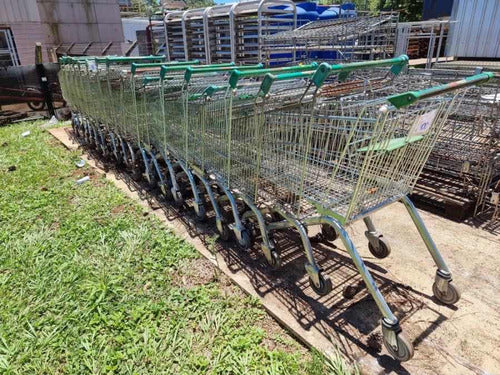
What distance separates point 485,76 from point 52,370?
301cm

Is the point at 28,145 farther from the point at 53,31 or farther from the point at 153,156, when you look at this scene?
the point at 53,31

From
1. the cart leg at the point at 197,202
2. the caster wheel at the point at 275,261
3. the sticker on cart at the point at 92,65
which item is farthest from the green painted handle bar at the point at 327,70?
the sticker on cart at the point at 92,65

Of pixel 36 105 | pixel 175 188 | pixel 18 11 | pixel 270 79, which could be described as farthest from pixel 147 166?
pixel 18 11

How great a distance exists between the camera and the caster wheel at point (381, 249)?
293 cm

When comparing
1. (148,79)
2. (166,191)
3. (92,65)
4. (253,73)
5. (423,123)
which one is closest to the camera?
(423,123)

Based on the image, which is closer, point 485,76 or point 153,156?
point 485,76

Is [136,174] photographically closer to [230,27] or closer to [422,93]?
[422,93]

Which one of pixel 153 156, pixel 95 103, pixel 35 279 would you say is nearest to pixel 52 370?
pixel 35 279

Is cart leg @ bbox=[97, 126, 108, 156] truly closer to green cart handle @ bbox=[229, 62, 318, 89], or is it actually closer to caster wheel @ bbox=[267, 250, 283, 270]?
green cart handle @ bbox=[229, 62, 318, 89]

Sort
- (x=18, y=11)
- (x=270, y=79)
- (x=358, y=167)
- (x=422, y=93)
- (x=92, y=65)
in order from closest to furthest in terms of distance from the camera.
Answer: (x=422, y=93)
(x=270, y=79)
(x=358, y=167)
(x=92, y=65)
(x=18, y=11)

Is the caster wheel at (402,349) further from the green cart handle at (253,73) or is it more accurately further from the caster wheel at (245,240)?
the green cart handle at (253,73)

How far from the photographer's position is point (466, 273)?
2.87m

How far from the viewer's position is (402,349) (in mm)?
2043

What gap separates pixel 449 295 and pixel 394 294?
35 cm
